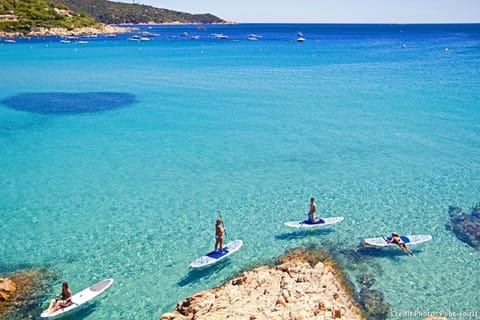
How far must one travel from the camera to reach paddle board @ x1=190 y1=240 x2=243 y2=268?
18219 mm

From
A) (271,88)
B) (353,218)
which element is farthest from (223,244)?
(271,88)

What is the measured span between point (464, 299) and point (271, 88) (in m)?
44.6

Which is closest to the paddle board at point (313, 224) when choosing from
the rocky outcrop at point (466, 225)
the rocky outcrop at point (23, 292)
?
the rocky outcrop at point (466, 225)

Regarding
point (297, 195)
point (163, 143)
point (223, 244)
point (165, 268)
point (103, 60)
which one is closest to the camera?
point (165, 268)

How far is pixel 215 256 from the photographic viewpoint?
18.6 metres

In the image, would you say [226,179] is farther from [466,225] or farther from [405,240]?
[466,225]

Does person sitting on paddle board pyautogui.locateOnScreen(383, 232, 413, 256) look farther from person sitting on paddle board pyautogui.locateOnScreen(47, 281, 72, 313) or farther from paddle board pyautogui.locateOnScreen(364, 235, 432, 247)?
person sitting on paddle board pyautogui.locateOnScreen(47, 281, 72, 313)

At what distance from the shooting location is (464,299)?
16.1 metres

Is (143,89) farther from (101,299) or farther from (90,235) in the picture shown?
(101,299)

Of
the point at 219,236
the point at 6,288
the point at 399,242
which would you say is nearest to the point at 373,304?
the point at 399,242

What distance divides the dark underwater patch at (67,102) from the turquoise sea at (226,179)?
343mm

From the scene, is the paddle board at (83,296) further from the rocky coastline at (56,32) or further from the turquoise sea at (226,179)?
the rocky coastline at (56,32)

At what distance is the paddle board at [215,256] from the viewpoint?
1822 centimetres

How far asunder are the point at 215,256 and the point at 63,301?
6.37 metres
